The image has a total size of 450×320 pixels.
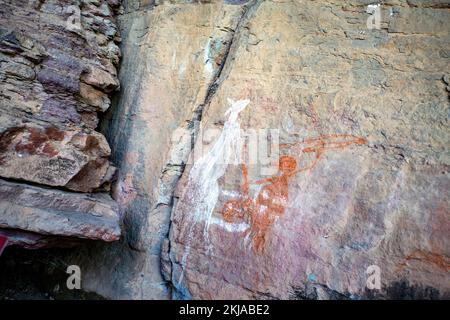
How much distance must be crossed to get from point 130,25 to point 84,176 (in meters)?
1.84

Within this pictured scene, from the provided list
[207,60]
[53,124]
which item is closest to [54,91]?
[53,124]

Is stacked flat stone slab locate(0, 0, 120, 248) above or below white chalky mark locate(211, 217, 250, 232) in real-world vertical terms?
above

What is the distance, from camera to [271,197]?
115 inches

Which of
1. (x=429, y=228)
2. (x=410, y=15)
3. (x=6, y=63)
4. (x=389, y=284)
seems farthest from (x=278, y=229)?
(x=6, y=63)

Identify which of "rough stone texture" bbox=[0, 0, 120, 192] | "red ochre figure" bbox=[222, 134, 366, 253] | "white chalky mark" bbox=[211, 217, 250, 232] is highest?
"rough stone texture" bbox=[0, 0, 120, 192]

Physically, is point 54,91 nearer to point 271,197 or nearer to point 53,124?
point 53,124

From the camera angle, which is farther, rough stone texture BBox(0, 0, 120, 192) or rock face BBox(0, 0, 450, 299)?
rough stone texture BBox(0, 0, 120, 192)

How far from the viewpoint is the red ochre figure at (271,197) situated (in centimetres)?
284

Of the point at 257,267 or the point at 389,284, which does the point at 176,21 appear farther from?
the point at 389,284

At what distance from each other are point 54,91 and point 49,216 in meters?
1.20

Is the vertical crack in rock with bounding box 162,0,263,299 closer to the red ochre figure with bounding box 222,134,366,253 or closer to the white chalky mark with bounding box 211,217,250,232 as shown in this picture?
the white chalky mark with bounding box 211,217,250,232

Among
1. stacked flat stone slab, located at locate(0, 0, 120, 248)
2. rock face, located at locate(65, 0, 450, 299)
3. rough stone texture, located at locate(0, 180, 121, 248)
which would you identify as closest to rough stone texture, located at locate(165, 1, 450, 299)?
rock face, located at locate(65, 0, 450, 299)

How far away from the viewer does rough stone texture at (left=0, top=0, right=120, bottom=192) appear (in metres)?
3.10

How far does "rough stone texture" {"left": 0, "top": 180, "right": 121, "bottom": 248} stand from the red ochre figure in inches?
44.6
